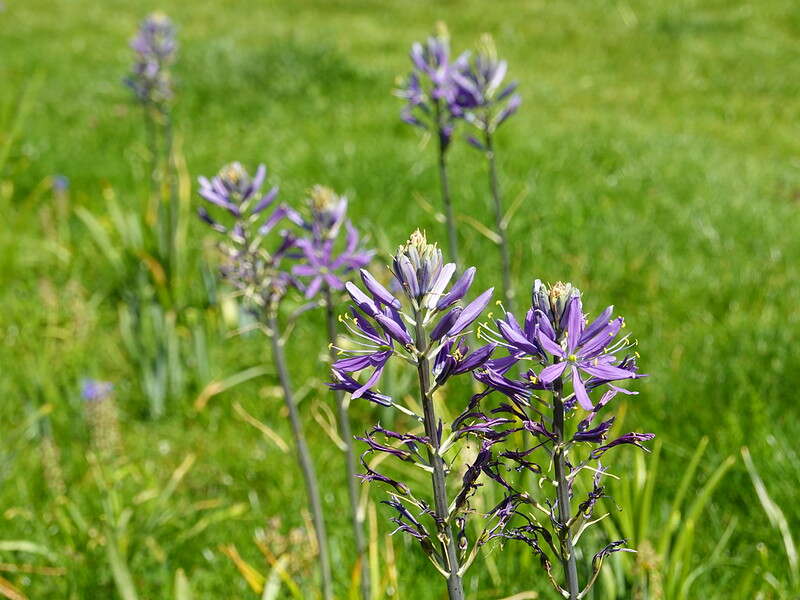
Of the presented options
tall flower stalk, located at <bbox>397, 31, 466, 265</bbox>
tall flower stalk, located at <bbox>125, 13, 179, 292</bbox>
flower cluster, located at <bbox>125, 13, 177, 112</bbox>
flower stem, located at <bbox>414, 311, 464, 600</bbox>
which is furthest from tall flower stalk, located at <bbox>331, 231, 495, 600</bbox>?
flower cluster, located at <bbox>125, 13, 177, 112</bbox>

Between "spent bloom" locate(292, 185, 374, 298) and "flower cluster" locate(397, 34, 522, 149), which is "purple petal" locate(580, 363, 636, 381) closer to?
"spent bloom" locate(292, 185, 374, 298)

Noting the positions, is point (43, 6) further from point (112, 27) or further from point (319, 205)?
point (319, 205)

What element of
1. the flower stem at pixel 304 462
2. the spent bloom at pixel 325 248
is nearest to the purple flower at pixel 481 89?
the spent bloom at pixel 325 248

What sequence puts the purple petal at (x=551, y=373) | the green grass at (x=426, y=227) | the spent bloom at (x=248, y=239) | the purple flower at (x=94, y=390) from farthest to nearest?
the purple flower at (x=94, y=390)
the green grass at (x=426, y=227)
the spent bloom at (x=248, y=239)
the purple petal at (x=551, y=373)

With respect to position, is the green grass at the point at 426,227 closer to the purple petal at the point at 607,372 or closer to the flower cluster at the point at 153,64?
the flower cluster at the point at 153,64

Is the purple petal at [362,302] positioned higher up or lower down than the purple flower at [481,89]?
lower down

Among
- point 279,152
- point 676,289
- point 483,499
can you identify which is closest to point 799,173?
point 676,289

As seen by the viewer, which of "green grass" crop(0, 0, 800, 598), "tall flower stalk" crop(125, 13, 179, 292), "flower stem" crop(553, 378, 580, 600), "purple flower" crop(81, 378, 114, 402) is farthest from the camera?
"tall flower stalk" crop(125, 13, 179, 292)
